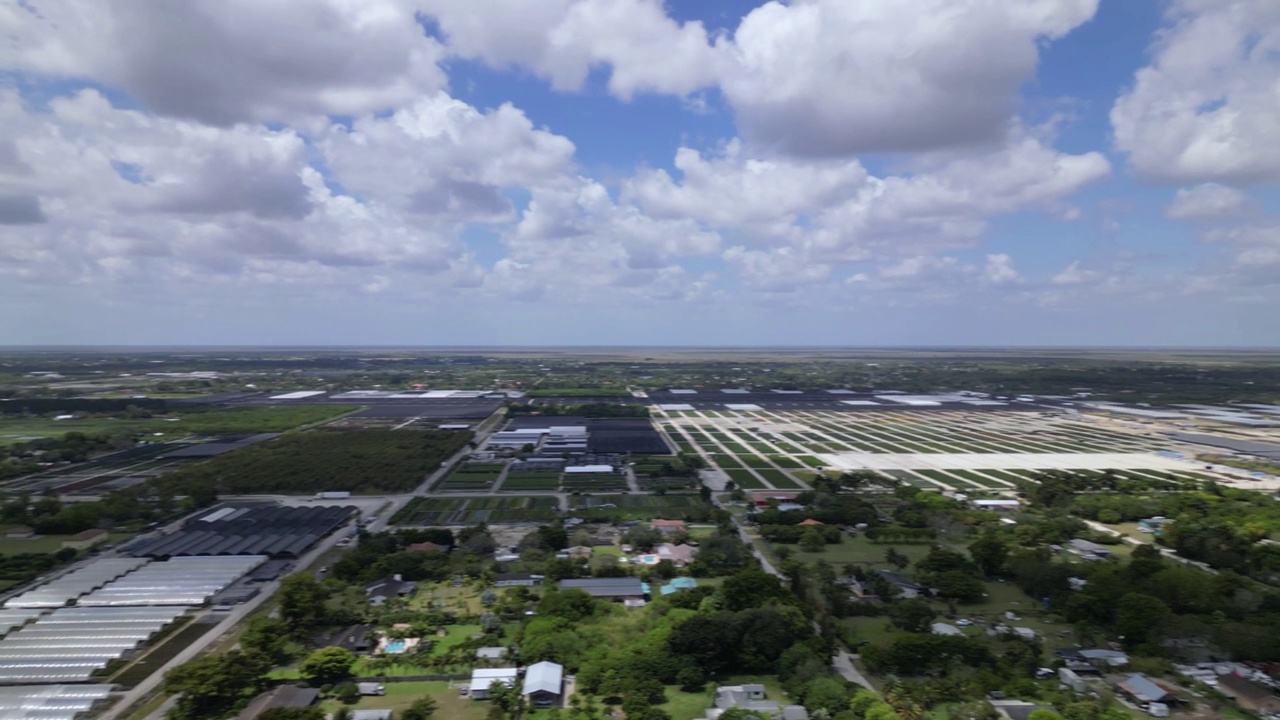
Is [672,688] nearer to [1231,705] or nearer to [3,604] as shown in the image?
[1231,705]

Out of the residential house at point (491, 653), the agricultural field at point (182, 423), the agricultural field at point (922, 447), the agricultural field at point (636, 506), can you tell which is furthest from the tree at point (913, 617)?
the agricultural field at point (182, 423)

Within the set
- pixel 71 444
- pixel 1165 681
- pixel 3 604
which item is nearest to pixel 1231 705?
pixel 1165 681

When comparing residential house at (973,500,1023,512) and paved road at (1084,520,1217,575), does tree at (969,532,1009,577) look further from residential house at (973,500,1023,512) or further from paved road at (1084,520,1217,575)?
residential house at (973,500,1023,512)

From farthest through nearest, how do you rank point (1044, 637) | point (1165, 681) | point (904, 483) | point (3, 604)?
point (904, 483) → point (3, 604) → point (1044, 637) → point (1165, 681)

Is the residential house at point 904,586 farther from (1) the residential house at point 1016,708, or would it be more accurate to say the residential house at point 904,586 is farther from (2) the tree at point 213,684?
(2) the tree at point 213,684

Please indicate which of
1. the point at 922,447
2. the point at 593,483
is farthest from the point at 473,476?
the point at 922,447

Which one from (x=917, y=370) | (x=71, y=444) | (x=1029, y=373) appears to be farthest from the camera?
(x=917, y=370)

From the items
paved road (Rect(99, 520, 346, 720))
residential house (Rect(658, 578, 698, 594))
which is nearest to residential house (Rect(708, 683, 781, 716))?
residential house (Rect(658, 578, 698, 594))
